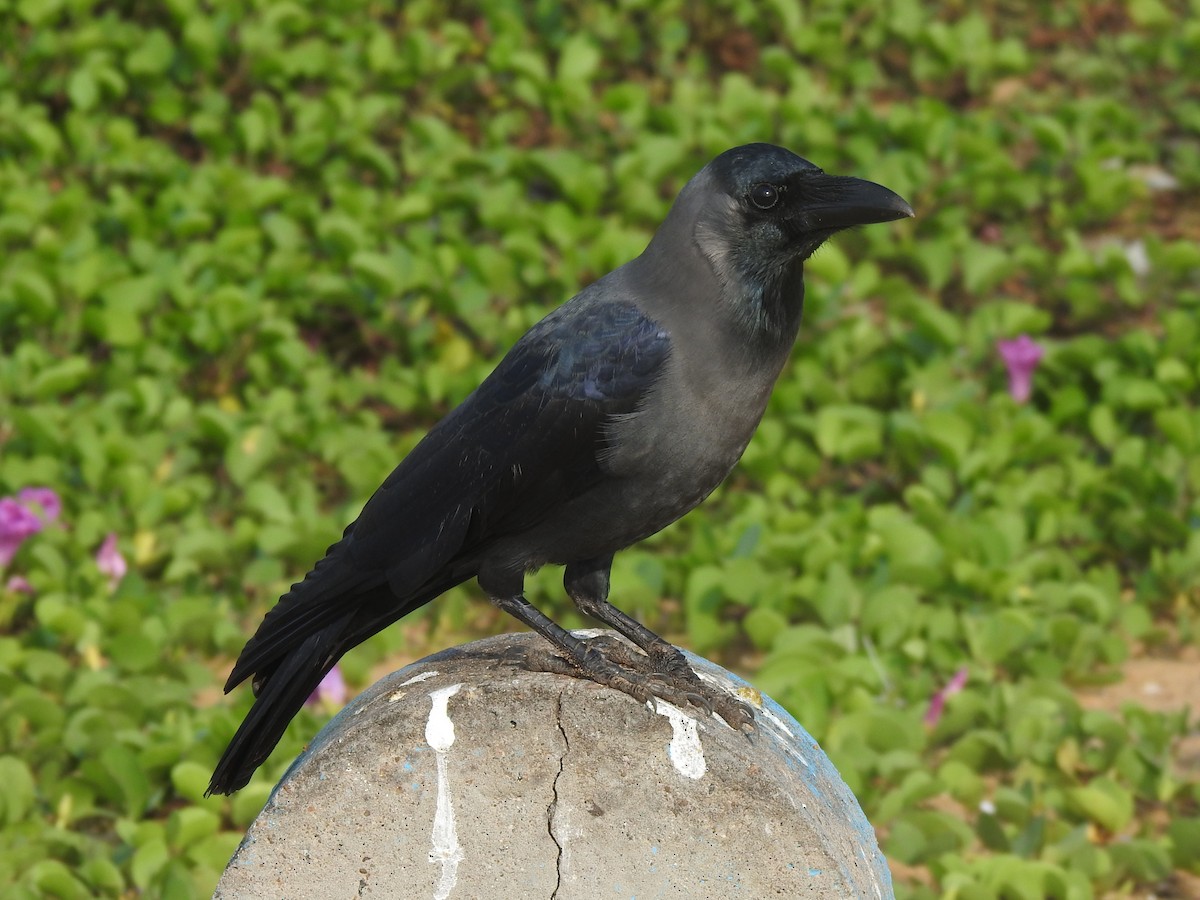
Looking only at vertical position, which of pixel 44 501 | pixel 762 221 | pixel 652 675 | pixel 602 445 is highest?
pixel 762 221

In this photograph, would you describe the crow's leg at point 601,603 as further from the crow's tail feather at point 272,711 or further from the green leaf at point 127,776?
the green leaf at point 127,776

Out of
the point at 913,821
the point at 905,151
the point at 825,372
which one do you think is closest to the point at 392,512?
the point at 913,821

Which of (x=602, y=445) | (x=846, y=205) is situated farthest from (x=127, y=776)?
(x=846, y=205)

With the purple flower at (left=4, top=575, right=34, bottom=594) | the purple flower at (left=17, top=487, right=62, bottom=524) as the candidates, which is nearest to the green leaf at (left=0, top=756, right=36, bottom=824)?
the purple flower at (left=4, top=575, right=34, bottom=594)

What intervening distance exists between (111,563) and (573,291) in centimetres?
266

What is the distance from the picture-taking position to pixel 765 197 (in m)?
3.75

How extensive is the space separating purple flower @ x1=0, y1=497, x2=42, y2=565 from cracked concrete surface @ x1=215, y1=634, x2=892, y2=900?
3.02 meters

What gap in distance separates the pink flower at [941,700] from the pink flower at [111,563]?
3.00 meters

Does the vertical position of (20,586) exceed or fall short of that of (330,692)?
it exceeds it

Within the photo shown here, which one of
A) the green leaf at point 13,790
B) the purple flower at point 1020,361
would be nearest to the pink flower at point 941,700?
the purple flower at point 1020,361

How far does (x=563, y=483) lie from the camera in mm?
3814

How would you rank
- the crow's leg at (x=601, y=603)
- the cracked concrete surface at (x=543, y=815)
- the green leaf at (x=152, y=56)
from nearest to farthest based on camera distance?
the cracked concrete surface at (x=543, y=815) → the crow's leg at (x=601, y=603) → the green leaf at (x=152, y=56)

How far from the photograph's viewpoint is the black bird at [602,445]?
12.2 ft

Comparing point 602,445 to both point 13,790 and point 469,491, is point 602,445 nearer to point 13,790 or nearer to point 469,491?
point 469,491
